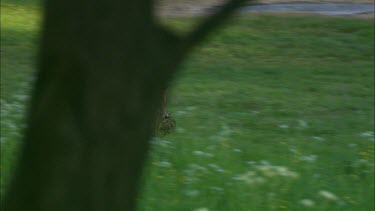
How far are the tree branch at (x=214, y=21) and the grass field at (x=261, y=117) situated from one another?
2.19 meters

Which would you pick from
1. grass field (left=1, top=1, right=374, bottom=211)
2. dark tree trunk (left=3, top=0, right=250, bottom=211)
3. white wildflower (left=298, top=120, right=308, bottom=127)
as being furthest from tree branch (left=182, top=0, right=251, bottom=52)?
white wildflower (left=298, top=120, right=308, bottom=127)

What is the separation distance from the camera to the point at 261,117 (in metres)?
10.5

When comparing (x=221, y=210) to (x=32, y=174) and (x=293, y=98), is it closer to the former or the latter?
(x=32, y=174)

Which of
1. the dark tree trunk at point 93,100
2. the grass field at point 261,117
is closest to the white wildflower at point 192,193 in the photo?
the grass field at point 261,117

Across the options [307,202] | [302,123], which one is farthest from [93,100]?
[302,123]

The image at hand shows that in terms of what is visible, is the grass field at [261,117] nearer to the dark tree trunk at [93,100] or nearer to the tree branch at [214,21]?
the dark tree trunk at [93,100]

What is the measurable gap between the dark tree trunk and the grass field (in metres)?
1.93

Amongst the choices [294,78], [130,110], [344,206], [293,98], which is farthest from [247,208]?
[294,78]

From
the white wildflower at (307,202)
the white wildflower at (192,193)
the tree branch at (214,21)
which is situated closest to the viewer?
the tree branch at (214,21)

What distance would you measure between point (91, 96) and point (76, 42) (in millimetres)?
213

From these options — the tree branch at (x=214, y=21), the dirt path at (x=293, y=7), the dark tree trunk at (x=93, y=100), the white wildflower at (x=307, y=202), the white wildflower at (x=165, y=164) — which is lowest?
the dirt path at (x=293, y=7)

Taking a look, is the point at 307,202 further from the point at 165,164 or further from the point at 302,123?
the point at 302,123

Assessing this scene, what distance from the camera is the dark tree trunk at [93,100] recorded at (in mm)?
3002

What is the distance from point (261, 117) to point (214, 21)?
25.0ft
